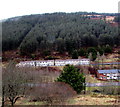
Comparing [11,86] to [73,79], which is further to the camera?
[73,79]

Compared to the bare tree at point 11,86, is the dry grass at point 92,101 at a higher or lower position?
lower

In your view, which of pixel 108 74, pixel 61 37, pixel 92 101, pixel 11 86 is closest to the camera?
pixel 11 86

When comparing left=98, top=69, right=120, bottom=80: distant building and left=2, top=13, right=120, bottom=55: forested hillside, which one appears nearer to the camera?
left=98, top=69, right=120, bottom=80: distant building

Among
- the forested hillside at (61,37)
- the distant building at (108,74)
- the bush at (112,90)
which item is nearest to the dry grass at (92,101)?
the bush at (112,90)

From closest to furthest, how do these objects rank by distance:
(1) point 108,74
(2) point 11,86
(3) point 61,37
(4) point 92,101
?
1. (2) point 11,86
2. (4) point 92,101
3. (1) point 108,74
4. (3) point 61,37

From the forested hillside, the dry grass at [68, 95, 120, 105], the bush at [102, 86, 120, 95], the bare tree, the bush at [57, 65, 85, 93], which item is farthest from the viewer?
the forested hillside

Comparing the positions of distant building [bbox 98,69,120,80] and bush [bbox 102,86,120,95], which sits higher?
bush [bbox 102,86,120,95]

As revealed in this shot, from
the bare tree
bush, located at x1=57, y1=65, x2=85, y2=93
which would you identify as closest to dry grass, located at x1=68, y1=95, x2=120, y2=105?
bush, located at x1=57, y1=65, x2=85, y2=93

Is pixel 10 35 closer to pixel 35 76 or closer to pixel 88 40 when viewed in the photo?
pixel 88 40

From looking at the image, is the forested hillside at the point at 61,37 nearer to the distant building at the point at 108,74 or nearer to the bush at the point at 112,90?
the distant building at the point at 108,74

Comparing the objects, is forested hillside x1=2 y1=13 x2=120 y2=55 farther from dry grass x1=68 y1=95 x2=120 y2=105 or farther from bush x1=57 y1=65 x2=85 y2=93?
dry grass x1=68 y1=95 x2=120 y2=105

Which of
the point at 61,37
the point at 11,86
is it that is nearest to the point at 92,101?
the point at 11,86

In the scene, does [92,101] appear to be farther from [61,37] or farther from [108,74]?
[61,37]
